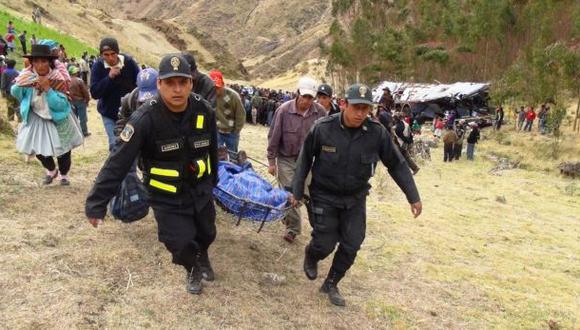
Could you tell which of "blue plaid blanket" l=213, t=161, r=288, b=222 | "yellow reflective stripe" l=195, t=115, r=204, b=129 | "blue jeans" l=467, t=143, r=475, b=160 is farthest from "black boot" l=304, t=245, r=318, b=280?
"blue jeans" l=467, t=143, r=475, b=160

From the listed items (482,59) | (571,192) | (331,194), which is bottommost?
(571,192)

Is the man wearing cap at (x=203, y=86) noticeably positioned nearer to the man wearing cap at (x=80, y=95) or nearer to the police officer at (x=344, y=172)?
the police officer at (x=344, y=172)

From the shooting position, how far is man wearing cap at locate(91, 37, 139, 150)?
5316mm

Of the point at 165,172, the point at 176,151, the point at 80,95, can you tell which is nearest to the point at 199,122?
the point at 176,151

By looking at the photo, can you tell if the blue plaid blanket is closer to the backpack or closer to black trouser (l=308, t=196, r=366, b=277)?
black trouser (l=308, t=196, r=366, b=277)

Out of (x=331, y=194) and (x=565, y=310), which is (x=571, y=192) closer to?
(x=565, y=310)

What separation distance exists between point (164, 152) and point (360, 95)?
4.81 feet

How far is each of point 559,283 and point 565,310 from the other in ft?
3.41

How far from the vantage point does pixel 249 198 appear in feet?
15.3

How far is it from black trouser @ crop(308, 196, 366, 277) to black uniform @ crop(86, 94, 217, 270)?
2.90ft

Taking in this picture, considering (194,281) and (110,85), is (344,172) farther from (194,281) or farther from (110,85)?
(110,85)

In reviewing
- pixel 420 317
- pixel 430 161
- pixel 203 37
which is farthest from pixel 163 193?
pixel 203 37

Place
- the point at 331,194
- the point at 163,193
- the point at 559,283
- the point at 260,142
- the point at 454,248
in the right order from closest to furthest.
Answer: the point at 163,193 → the point at 331,194 → the point at 559,283 → the point at 454,248 → the point at 260,142

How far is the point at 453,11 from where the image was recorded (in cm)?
4897
